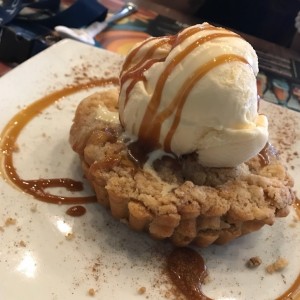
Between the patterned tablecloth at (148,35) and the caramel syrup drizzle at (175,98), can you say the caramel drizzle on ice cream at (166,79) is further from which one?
the patterned tablecloth at (148,35)

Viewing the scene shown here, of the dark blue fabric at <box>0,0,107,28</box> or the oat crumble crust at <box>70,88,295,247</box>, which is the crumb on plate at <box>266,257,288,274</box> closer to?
the oat crumble crust at <box>70,88,295,247</box>

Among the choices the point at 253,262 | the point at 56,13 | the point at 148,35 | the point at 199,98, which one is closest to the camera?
the point at 199,98

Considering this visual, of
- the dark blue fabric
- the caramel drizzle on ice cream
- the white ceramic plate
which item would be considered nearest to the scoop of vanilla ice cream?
the caramel drizzle on ice cream

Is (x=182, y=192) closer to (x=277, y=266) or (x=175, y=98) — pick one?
(x=175, y=98)

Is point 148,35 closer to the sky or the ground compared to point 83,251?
closer to the ground

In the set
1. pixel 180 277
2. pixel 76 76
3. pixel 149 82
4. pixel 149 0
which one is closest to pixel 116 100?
pixel 149 82

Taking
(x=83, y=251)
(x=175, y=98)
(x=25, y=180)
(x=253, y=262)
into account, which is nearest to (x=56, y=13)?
(x=25, y=180)
